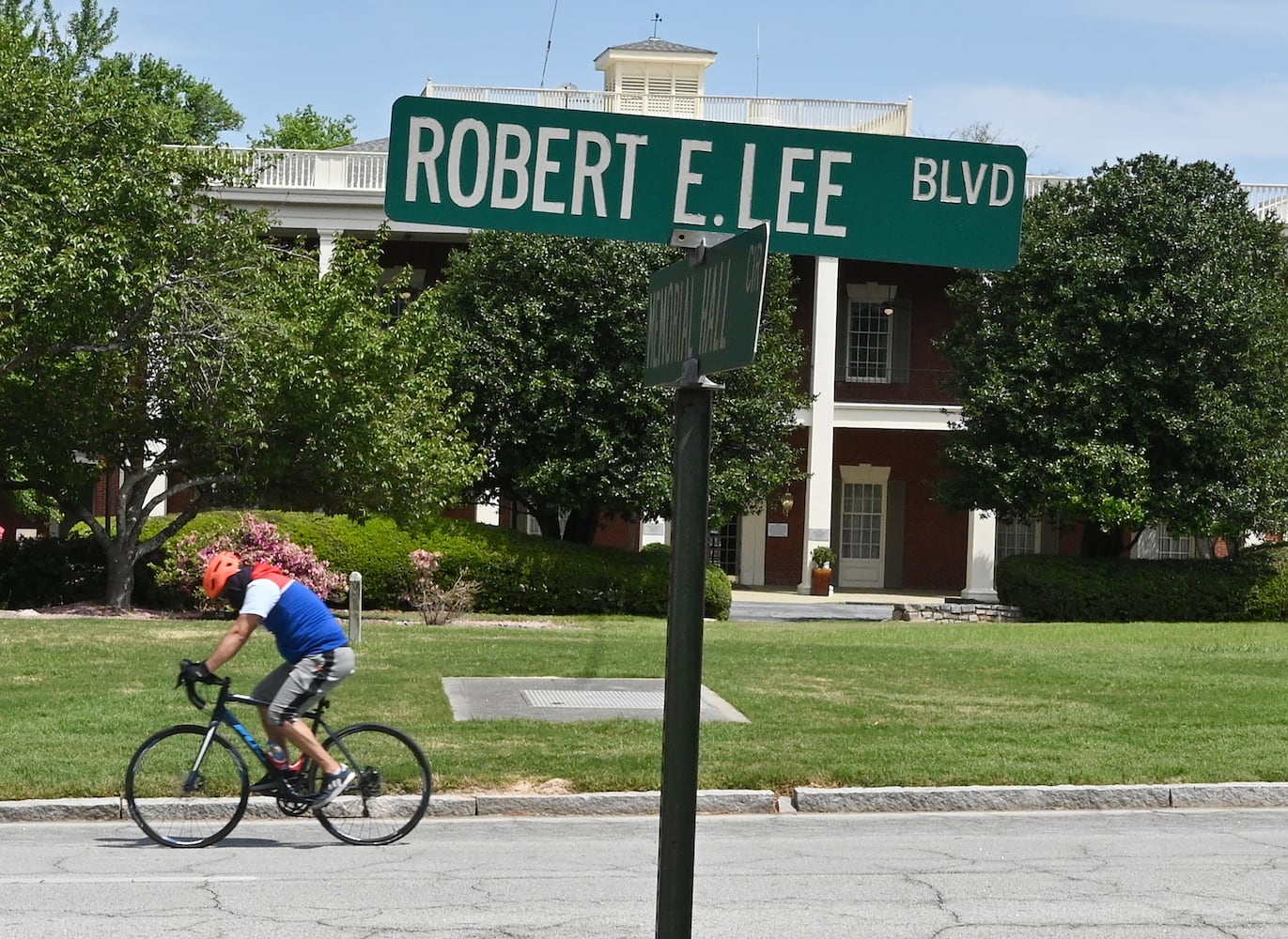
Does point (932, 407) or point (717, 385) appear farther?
point (932, 407)

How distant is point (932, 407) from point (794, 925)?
28148mm

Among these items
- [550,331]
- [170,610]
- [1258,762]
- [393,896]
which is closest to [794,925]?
[393,896]

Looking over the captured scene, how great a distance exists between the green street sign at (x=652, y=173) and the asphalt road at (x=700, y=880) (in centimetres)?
459

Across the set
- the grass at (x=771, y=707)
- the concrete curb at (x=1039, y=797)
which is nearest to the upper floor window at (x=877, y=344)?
the grass at (x=771, y=707)

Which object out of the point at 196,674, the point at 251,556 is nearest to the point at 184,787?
the point at 196,674

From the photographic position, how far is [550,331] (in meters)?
27.8

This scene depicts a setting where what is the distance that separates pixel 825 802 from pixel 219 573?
4376 mm

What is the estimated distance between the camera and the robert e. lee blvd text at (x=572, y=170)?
3248 millimetres

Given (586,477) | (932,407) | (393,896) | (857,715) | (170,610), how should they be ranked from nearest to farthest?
(393,896)
(857,715)
(170,610)
(586,477)
(932,407)

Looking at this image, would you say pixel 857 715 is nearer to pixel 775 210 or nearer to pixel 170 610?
pixel 775 210

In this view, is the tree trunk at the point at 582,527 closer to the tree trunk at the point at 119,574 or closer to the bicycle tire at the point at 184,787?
the tree trunk at the point at 119,574

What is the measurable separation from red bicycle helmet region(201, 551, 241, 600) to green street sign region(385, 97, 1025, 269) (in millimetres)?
6067

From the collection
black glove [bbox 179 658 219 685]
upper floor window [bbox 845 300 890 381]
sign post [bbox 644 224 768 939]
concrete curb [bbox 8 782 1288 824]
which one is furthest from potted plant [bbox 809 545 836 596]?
sign post [bbox 644 224 768 939]

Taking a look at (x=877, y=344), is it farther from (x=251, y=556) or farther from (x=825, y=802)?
(x=825, y=802)
